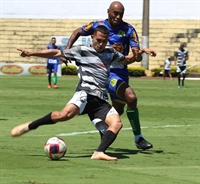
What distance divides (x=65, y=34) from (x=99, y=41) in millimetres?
46633

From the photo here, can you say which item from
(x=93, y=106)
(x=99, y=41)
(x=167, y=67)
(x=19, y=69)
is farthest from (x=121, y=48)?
(x=19, y=69)

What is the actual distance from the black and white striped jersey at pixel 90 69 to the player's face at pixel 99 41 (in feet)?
0.21

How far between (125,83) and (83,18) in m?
46.5

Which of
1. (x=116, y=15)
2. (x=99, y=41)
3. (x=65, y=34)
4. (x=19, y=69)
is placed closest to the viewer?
(x=99, y=41)

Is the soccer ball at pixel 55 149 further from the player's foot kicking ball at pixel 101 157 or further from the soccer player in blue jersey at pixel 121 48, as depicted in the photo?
the soccer player in blue jersey at pixel 121 48

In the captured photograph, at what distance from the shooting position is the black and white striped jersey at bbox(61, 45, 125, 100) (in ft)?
31.4

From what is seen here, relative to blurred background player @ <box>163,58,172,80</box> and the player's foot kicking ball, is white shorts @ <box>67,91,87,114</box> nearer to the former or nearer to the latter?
the player's foot kicking ball

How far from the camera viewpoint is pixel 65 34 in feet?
184

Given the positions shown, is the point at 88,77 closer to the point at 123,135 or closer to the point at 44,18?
the point at 123,135

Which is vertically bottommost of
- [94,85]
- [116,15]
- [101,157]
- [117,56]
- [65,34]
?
[65,34]

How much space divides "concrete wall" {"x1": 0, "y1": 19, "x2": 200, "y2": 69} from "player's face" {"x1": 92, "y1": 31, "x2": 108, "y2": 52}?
42.7 meters

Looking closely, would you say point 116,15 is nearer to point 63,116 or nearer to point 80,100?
point 80,100

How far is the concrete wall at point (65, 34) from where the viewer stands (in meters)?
52.8

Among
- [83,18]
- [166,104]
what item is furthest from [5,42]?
[166,104]
